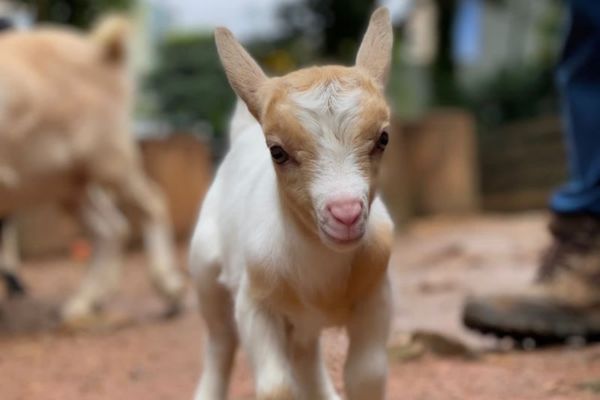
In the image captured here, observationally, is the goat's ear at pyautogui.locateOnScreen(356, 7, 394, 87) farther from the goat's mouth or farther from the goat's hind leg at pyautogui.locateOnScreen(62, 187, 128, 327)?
the goat's hind leg at pyautogui.locateOnScreen(62, 187, 128, 327)

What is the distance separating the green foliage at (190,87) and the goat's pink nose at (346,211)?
7.88 m

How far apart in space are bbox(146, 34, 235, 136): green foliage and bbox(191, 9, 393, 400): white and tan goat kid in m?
7.34

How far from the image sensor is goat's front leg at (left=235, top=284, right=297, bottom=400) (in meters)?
2.12

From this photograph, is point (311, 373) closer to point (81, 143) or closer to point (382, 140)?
point (382, 140)

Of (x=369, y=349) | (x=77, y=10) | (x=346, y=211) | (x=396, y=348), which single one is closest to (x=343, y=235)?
(x=346, y=211)

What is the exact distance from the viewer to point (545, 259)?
4.01 meters

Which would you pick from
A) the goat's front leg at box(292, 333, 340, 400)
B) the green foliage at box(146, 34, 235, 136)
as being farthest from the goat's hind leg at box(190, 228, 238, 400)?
the green foliage at box(146, 34, 235, 136)

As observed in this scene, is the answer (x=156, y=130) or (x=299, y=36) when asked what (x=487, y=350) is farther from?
(x=299, y=36)

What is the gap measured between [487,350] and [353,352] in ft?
5.59

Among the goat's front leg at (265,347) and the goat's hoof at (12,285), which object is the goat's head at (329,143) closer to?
the goat's front leg at (265,347)

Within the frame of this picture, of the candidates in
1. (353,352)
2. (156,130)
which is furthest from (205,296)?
(156,130)

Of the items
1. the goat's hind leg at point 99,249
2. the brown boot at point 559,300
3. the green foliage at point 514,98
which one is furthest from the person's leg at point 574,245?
the green foliage at point 514,98

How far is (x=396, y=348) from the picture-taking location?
3.46 metres

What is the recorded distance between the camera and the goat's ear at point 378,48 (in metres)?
2.15
